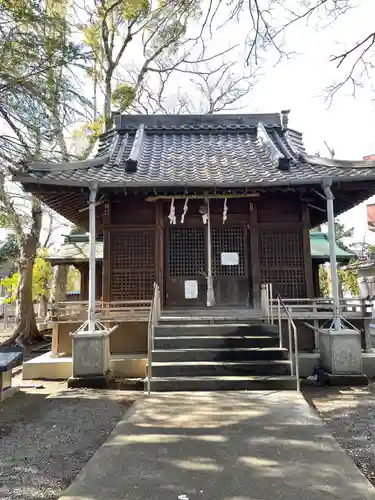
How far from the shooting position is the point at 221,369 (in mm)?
6820

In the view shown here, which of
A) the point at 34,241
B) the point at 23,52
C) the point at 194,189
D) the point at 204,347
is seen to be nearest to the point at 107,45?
the point at 34,241

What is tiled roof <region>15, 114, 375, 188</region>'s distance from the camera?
8102 millimetres

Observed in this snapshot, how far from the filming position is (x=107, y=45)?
18312 mm

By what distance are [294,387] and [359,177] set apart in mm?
4558

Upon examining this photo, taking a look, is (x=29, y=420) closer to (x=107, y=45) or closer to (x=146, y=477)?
(x=146, y=477)

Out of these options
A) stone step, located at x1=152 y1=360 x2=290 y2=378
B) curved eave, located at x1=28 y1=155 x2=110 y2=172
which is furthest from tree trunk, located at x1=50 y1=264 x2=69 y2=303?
stone step, located at x1=152 y1=360 x2=290 y2=378

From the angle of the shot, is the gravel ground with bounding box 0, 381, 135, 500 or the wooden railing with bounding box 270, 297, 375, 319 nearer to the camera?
the gravel ground with bounding box 0, 381, 135, 500

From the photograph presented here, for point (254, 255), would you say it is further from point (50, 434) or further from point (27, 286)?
point (27, 286)

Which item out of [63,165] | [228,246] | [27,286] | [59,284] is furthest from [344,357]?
[59,284]

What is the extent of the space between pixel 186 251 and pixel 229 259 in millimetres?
1133

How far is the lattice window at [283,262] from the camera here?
30.7 feet

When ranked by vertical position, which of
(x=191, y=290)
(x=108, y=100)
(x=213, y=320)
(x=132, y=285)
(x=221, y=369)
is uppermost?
(x=108, y=100)

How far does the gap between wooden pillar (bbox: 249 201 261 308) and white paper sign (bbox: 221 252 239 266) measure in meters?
0.41

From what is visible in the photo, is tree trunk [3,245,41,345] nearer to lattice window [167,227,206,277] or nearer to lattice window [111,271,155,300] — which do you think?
lattice window [111,271,155,300]
